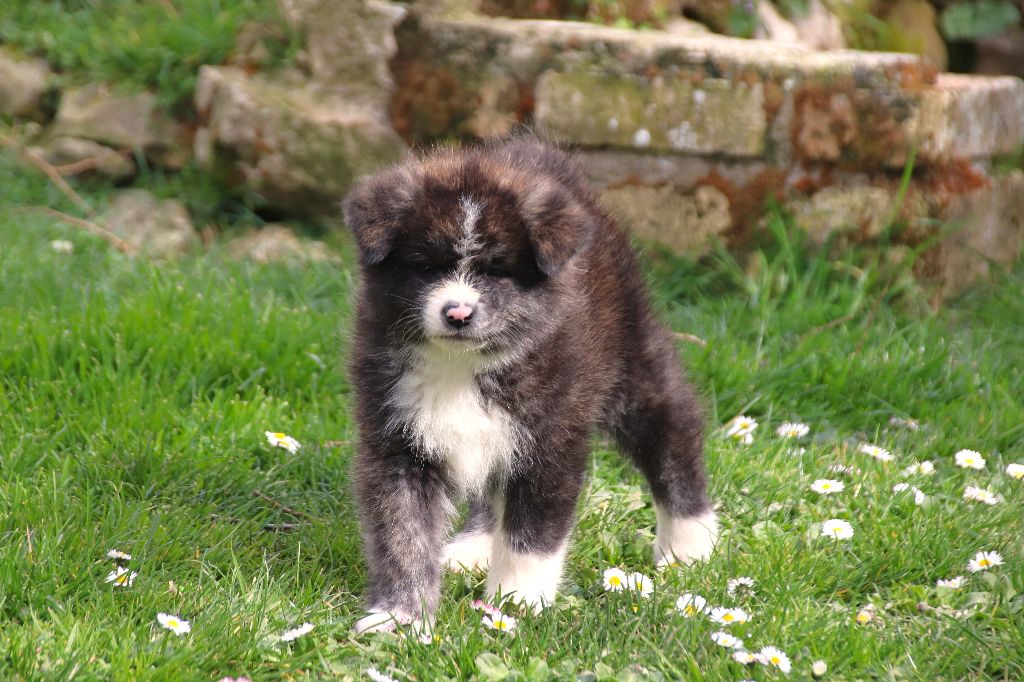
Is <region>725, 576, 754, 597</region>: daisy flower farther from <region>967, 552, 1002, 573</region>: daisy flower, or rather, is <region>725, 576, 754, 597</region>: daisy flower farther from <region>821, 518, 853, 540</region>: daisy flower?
<region>967, 552, 1002, 573</region>: daisy flower

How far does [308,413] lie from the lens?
15.6 ft

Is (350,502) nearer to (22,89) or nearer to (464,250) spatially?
(464,250)

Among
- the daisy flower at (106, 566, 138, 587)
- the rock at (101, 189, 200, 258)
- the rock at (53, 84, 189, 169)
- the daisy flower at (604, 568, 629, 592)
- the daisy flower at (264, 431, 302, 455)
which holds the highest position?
the daisy flower at (106, 566, 138, 587)

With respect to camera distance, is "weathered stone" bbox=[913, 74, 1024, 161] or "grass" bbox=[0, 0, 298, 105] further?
"grass" bbox=[0, 0, 298, 105]

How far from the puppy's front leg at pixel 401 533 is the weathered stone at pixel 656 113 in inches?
112

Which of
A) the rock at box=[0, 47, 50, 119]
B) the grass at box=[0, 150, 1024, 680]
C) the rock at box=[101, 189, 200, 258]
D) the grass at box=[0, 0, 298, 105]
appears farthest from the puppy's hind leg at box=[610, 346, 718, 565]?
the rock at box=[0, 47, 50, 119]

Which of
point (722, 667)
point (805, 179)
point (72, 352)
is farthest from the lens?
point (805, 179)

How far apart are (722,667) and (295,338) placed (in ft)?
7.90

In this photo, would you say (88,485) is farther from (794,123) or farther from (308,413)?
(794,123)

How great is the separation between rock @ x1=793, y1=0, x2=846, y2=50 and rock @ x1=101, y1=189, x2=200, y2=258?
3546 mm

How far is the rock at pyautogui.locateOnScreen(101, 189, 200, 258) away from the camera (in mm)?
6480

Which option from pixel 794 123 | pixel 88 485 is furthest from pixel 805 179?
pixel 88 485

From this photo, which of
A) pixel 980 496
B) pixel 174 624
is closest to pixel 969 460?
pixel 980 496

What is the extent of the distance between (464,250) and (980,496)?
2.12 m
